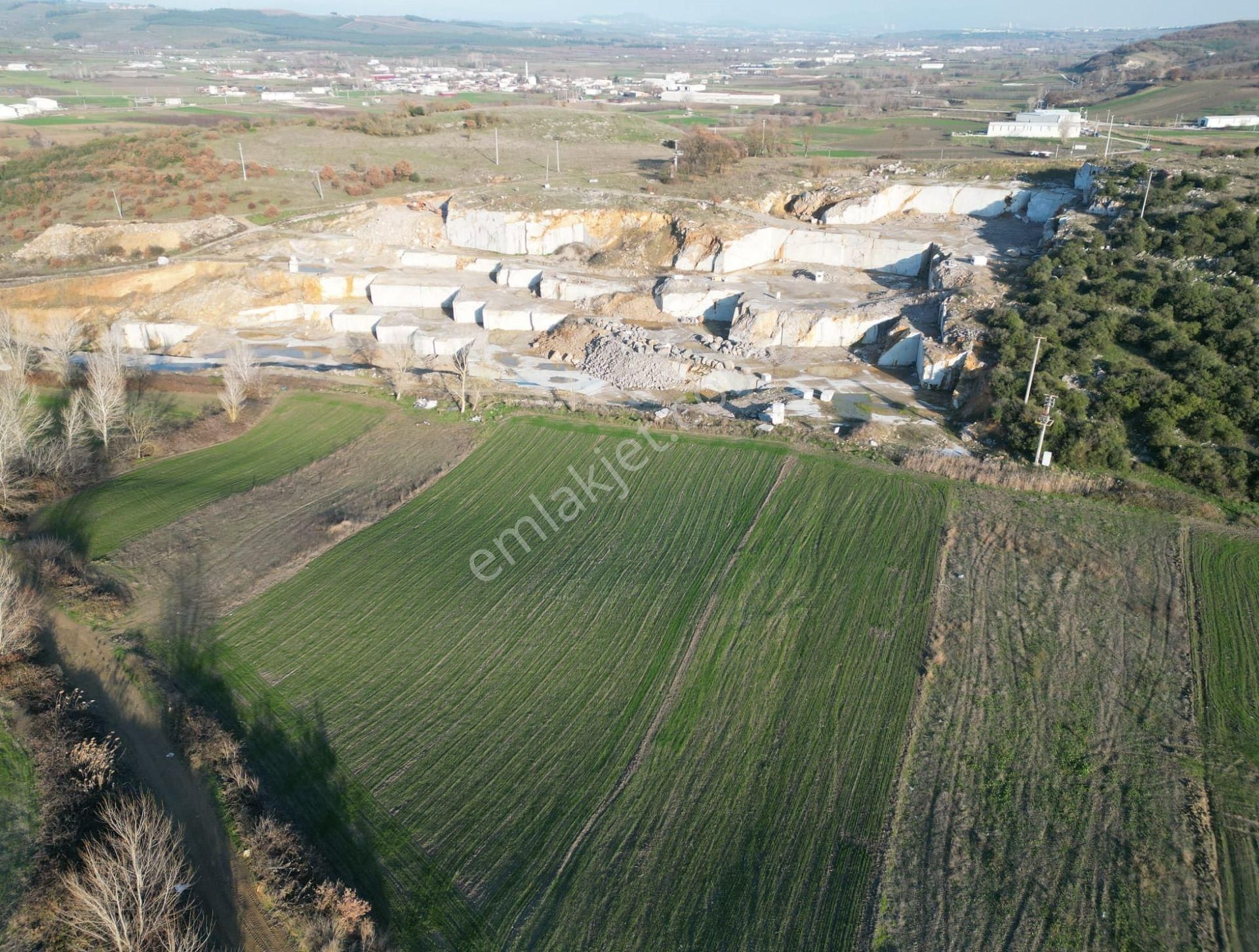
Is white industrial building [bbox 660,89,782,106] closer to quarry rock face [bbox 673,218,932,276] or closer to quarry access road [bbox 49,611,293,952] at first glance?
quarry rock face [bbox 673,218,932,276]

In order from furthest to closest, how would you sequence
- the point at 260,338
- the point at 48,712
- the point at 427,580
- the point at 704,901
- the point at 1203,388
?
the point at 260,338, the point at 1203,388, the point at 427,580, the point at 48,712, the point at 704,901

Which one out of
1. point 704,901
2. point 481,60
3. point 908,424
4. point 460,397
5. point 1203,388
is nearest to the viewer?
point 704,901

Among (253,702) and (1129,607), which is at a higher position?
(1129,607)

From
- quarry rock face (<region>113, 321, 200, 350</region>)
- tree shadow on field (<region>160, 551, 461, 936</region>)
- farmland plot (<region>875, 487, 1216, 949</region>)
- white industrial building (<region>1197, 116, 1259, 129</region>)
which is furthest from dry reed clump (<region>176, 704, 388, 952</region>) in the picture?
white industrial building (<region>1197, 116, 1259, 129</region>)

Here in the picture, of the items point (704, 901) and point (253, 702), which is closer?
point (704, 901)

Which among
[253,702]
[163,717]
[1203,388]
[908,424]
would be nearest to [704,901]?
[253,702]

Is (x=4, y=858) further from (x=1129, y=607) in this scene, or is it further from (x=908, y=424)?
(x=908, y=424)

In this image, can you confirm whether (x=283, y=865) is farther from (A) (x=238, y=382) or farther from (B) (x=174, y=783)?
(A) (x=238, y=382)
